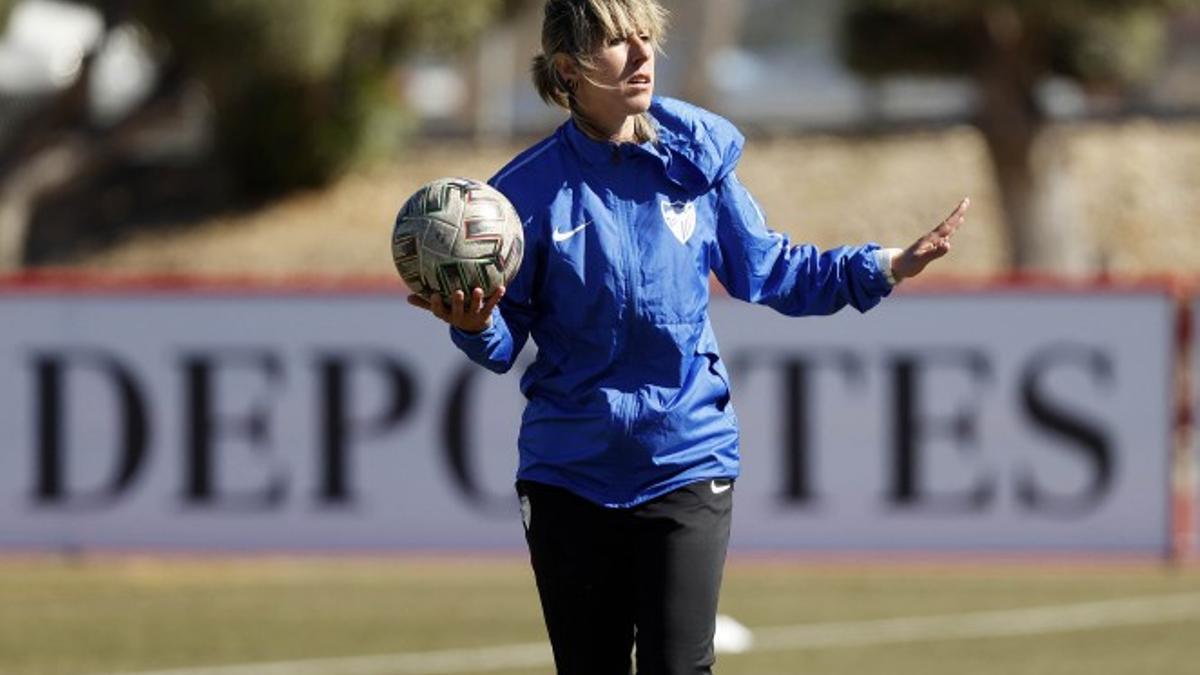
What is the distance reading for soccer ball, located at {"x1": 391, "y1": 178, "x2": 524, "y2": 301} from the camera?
566cm

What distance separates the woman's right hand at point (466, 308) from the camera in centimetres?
568

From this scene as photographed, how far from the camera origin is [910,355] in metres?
14.9

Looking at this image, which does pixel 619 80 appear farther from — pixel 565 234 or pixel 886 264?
pixel 886 264

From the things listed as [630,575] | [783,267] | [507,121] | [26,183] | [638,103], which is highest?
[507,121]

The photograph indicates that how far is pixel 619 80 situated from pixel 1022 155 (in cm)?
2037

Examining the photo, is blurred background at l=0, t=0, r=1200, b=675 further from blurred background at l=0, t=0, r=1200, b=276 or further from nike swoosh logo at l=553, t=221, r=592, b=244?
blurred background at l=0, t=0, r=1200, b=276

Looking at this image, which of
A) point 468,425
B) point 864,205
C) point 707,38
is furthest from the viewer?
point 707,38

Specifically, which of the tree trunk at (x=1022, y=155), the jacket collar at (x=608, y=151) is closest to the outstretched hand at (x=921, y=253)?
the jacket collar at (x=608, y=151)

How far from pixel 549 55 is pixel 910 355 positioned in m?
9.23

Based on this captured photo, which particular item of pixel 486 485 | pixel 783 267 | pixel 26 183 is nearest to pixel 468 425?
pixel 486 485

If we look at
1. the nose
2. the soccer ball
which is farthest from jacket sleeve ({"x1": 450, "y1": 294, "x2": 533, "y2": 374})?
the nose

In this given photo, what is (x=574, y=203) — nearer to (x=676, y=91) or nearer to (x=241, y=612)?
(x=241, y=612)

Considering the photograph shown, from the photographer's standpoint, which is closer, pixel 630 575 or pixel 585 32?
pixel 585 32

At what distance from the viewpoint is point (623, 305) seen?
5.82 meters
